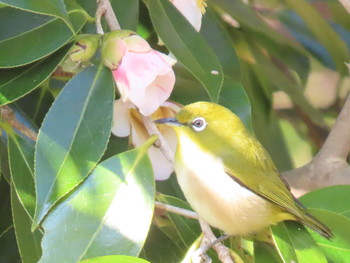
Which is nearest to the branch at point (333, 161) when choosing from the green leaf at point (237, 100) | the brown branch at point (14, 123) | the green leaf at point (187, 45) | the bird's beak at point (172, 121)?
the green leaf at point (237, 100)

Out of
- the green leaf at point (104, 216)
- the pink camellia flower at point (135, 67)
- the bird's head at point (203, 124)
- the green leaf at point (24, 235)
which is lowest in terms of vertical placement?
the green leaf at point (24, 235)

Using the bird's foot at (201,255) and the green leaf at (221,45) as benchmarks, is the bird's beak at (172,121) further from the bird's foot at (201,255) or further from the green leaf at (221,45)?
the green leaf at (221,45)

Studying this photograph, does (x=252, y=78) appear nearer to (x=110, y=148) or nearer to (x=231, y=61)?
(x=231, y=61)

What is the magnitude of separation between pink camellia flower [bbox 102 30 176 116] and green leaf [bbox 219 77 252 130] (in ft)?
0.88

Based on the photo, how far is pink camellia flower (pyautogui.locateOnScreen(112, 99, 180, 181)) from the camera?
1.43 meters

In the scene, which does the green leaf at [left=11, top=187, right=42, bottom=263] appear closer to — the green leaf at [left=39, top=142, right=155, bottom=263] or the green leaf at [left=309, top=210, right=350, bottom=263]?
the green leaf at [left=39, top=142, right=155, bottom=263]

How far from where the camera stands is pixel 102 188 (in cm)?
122

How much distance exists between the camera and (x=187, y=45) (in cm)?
150

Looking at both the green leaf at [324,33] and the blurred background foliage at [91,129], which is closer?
the blurred background foliage at [91,129]

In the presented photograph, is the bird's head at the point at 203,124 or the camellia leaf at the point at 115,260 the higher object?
the bird's head at the point at 203,124

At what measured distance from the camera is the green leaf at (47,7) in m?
1.23

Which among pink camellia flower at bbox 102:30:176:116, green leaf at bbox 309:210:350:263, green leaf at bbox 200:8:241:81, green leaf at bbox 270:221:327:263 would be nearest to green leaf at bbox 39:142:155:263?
pink camellia flower at bbox 102:30:176:116

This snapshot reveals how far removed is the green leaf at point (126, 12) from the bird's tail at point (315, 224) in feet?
1.61

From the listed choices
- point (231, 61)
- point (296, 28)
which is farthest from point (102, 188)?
point (296, 28)
